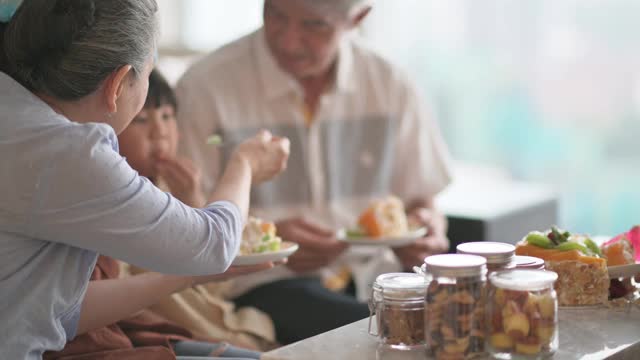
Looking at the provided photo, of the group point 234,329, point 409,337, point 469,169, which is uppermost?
point 409,337

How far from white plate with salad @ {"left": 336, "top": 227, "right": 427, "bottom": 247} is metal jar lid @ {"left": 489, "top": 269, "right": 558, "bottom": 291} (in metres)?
1.25

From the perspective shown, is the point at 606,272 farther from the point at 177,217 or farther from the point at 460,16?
the point at 460,16

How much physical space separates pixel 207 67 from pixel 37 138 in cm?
147

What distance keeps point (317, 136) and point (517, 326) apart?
1657 millimetres

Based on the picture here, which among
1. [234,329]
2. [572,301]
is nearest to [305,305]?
[234,329]

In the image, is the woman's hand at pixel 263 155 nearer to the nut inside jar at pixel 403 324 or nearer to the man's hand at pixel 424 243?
the nut inside jar at pixel 403 324

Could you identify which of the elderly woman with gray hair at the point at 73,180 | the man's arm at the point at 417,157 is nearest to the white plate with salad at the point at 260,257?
the elderly woman with gray hair at the point at 73,180

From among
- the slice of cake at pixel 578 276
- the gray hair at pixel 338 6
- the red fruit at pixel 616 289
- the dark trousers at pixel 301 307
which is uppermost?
the gray hair at pixel 338 6

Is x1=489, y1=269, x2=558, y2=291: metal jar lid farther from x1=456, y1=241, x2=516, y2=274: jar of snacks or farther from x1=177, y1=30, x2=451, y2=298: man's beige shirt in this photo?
x1=177, y1=30, x2=451, y2=298: man's beige shirt

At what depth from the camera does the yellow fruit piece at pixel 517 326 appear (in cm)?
139

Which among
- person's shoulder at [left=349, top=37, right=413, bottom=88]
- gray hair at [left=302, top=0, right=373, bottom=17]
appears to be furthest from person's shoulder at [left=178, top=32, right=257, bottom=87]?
person's shoulder at [left=349, top=37, right=413, bottom=88]

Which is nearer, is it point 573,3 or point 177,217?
point 177,217

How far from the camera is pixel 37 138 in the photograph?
1420 mm

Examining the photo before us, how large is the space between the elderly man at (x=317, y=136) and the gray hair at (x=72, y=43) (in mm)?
1244
